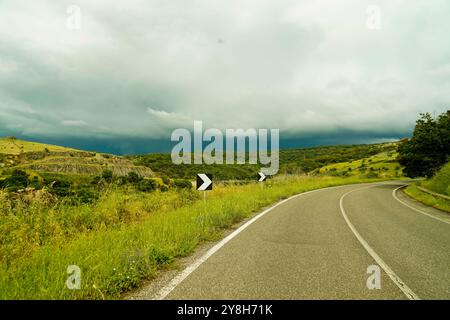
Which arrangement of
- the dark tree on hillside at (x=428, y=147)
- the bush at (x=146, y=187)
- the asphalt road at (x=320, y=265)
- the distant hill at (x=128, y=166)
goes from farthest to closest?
the distant hill at (x=128, y=166) → the dark tree on hillside at (x=428, y=147) → the bush at (x=146, y=187) → the asphalt road at (x=320, y=265)

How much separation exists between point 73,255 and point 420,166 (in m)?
37.8

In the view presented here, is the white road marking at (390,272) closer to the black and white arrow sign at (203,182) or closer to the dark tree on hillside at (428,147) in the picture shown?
the black and white arrow sign at (203,182)

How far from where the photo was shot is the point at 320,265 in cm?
542

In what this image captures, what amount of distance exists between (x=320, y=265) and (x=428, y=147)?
34896 mm

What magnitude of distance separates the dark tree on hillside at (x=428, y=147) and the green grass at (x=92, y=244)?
3134 cm

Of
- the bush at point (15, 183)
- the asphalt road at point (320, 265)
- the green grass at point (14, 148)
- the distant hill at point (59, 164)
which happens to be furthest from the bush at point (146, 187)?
the green grass at point (14, 148)

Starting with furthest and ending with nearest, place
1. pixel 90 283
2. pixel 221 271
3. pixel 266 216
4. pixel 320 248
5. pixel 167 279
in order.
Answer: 1. pixel 266 216
2. pixel 320 248
3. pixel 221 271
4. pixel 167 279
5. pixel 90 283

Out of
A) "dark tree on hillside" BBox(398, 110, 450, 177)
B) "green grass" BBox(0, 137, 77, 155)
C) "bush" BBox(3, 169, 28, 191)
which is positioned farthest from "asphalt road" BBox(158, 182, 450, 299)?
"green grass" BBox(0, 137, 77, 155)

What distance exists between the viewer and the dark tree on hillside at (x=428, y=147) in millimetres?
32438

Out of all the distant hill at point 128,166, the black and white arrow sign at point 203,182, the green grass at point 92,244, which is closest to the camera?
the green grass at point 92,244

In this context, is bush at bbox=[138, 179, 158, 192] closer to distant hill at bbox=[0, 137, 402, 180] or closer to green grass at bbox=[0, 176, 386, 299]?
green grass at bbox=[0, 176, 386, 299]
